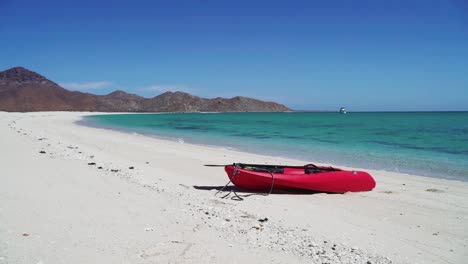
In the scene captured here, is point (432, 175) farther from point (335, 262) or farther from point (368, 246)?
point (335, 262)

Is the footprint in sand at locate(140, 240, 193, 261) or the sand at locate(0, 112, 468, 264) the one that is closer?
the footprint in sand at locate(140, 240, 193, 261)

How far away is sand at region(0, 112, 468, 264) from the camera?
3.77 metres

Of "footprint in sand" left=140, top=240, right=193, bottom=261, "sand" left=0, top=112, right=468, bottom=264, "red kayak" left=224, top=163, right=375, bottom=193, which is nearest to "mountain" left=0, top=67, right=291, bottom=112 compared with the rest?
"sand" left=0, top=112, right=468, bottom=264

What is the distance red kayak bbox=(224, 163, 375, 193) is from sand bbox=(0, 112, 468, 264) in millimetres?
208

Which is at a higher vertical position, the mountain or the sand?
the mountain

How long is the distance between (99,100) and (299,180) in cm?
15762

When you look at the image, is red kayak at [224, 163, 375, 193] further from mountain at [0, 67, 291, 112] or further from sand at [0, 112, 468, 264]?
mountain at [0, 67, 291, 112]

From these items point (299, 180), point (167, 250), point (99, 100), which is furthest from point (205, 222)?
point (99, 100)

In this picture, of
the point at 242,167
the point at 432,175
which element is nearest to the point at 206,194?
the point at 242,167

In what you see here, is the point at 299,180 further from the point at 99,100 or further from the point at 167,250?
the point at 99,100

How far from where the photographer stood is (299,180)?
7.25 m

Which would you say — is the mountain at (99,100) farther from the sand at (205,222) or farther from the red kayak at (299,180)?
the red kayak at (299,180)

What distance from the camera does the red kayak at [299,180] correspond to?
7.27 metres

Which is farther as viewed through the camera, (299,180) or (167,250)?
(299,180)
